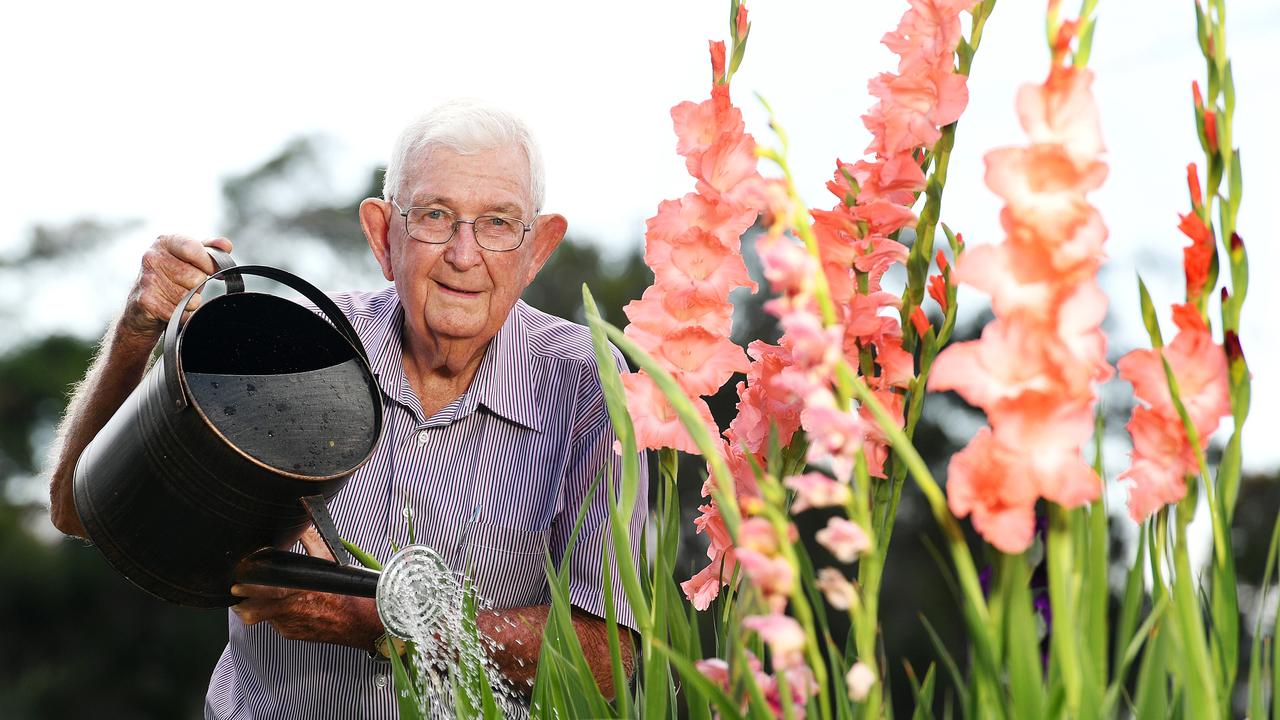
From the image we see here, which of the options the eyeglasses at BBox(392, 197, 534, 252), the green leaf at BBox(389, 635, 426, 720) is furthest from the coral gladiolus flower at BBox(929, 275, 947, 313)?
the eyeglasses at BBox(392, 197, 534, 252)

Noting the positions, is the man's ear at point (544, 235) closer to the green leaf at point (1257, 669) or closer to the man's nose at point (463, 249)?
the man's nose at point (463, 249)

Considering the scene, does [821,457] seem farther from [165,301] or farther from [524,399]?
[524,399]

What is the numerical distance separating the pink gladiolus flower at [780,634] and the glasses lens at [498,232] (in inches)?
45.5

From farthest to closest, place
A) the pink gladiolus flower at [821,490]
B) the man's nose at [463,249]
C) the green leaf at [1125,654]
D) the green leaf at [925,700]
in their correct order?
the man's nose at [463,249] → the green leaf at [925,700] → the green leaf at [1125,654] → the pink gladiolus flower at [821,490]

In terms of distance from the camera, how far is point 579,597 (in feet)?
5.14

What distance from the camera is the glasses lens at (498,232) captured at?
5.35 ft

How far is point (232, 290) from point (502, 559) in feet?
1.78

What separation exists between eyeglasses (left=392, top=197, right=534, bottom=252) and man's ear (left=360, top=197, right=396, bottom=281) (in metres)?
0.09

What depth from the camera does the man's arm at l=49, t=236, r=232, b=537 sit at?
1417 mm

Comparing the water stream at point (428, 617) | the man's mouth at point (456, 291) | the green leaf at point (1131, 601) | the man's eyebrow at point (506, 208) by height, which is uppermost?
the man's eyebrow at point (506, 208)

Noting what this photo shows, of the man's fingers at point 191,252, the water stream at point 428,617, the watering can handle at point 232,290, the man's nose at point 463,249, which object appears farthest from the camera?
the man's nose at point 463,249

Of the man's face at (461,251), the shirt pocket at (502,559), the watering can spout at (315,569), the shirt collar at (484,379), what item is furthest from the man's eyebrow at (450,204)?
the watering can spout at (315,569)

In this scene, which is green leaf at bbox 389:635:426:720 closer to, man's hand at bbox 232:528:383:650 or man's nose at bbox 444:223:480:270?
man's hand at bbox 232:528:383:650

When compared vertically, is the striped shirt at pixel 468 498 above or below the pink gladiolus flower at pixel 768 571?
below
